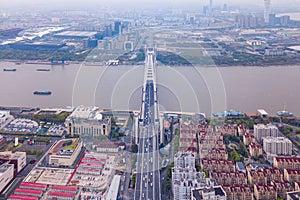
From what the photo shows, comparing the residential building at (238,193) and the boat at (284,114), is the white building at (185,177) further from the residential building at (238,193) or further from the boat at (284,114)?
the boat at (284,114)

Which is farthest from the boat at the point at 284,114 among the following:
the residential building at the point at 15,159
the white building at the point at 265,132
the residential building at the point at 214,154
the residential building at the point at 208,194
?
the residential building at the point at 15,159

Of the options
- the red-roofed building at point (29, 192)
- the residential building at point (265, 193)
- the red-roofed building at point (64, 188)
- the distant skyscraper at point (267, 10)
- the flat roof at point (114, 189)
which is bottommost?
the residential building at point (265, 193)

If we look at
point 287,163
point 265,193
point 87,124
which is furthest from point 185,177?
point 87,124

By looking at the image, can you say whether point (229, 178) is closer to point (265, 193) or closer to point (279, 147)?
point (265, 193)

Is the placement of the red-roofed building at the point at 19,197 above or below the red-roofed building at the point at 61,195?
below

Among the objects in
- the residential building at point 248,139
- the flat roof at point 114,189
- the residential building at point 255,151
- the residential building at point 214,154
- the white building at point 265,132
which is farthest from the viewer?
the white building at point 265,132

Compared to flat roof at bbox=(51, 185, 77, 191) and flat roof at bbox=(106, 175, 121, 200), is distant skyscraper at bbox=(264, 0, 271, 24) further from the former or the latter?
flat roof at bbox=(51, 185, 77, 191)
